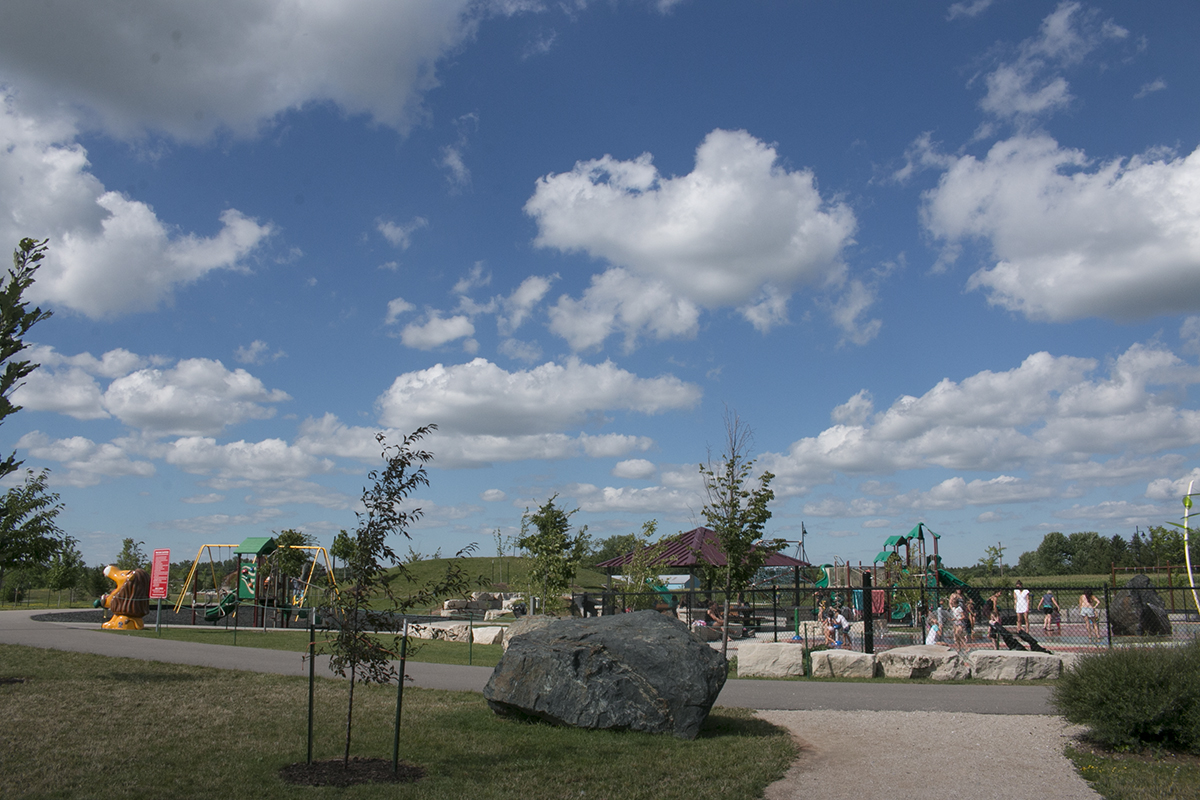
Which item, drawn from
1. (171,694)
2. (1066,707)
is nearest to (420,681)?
(171,694)

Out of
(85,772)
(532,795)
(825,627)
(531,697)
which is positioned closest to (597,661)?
(531,697)

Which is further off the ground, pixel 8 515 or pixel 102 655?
pixel 8 515

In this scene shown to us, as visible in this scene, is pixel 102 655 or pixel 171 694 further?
pixel 102 655

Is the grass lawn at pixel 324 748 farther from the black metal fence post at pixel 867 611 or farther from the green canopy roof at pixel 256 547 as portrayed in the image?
the green canopy roof at pixel 256 547

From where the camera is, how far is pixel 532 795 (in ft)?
21.4

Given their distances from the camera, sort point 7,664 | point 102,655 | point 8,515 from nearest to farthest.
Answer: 1. point 8,515
2. point 7,664
3. point 102,655

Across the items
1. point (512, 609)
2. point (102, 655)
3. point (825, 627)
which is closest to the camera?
point (102, 655)

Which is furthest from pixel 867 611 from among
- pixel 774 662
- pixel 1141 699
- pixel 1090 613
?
pixel 1090 613

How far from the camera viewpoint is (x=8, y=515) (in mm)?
12875

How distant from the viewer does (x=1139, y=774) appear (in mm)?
7246

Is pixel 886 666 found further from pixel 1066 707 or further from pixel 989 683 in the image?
pixel 1066 707

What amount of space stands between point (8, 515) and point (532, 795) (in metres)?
11.0

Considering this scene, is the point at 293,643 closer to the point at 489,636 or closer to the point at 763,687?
the point at 489,636

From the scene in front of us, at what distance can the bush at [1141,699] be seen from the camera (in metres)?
7.98
